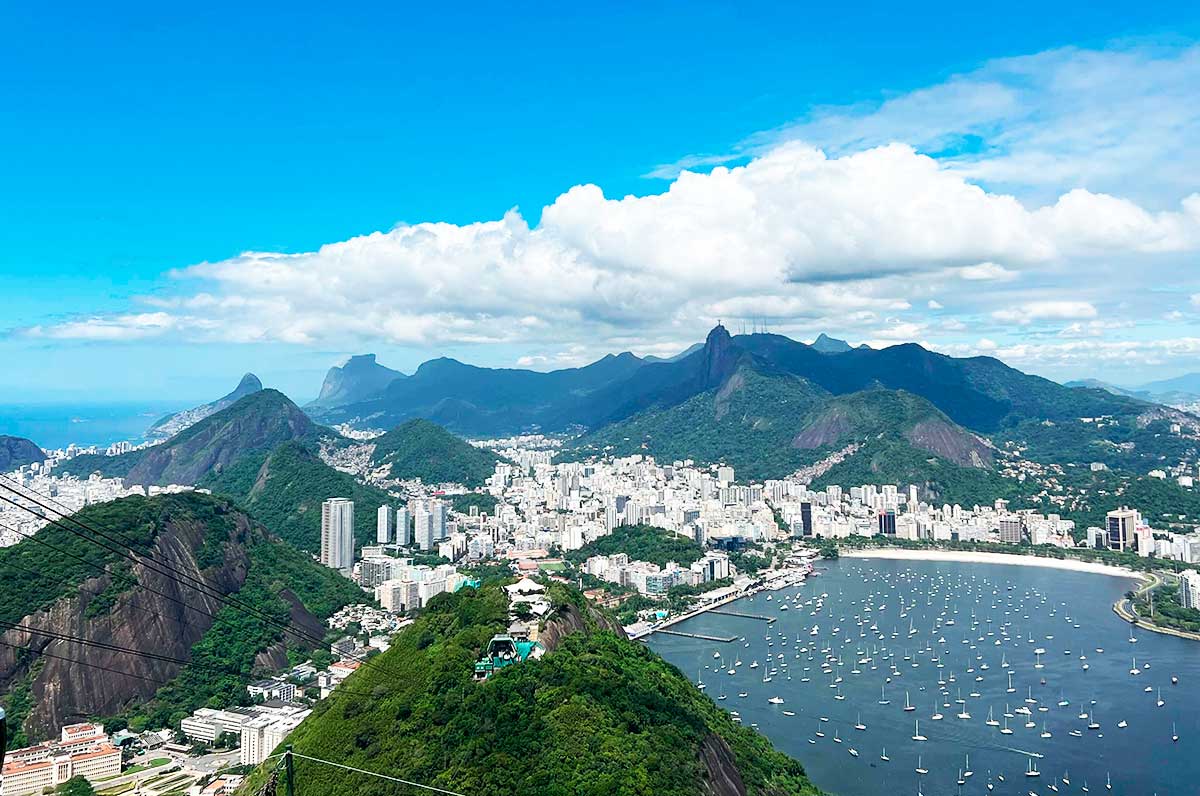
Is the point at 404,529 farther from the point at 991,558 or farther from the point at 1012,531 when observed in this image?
the point at 1012,531

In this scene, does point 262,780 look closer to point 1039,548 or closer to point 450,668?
point 450,668

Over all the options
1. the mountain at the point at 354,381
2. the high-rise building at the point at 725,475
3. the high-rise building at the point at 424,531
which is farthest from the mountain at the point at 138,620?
the mountain at the point at 354,381

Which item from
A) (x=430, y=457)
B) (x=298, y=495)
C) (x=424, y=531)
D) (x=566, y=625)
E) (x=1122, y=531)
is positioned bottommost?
(x=1122, y=531)

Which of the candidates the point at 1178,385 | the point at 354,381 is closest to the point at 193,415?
the point at 354,381

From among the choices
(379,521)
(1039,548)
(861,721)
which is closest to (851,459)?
(1039,548)

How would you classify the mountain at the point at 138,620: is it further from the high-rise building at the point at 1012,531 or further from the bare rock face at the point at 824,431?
the bare rock face at the point at 824,431
